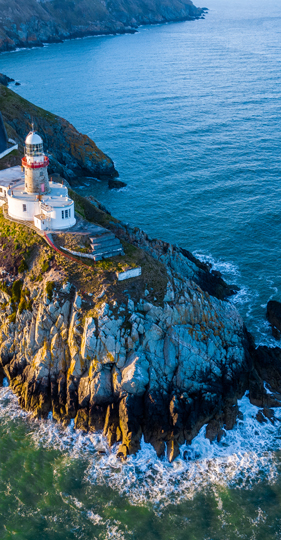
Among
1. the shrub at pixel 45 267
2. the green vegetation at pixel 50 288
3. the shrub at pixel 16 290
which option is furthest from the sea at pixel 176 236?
the shrub at pixel 45 267

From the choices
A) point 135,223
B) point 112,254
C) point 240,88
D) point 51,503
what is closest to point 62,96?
point 240,88

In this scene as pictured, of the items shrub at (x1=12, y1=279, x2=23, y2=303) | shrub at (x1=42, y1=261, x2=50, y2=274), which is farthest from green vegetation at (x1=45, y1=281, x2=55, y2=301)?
shrub at (x1=12, y1=279, x2=23, y2=303)

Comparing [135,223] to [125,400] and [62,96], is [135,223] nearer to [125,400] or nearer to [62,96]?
[125,400]

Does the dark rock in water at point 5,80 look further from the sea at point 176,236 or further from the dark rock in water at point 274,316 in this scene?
the dark rock in water at point 274,316

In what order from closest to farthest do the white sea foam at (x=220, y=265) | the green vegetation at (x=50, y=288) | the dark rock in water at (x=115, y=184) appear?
the green vegetation at (x=50, y=288), the white sea foam at (x=220, y=265), the dark rock in water at (x=115, y=184)

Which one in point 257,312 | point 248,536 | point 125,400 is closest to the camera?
point 248,536
